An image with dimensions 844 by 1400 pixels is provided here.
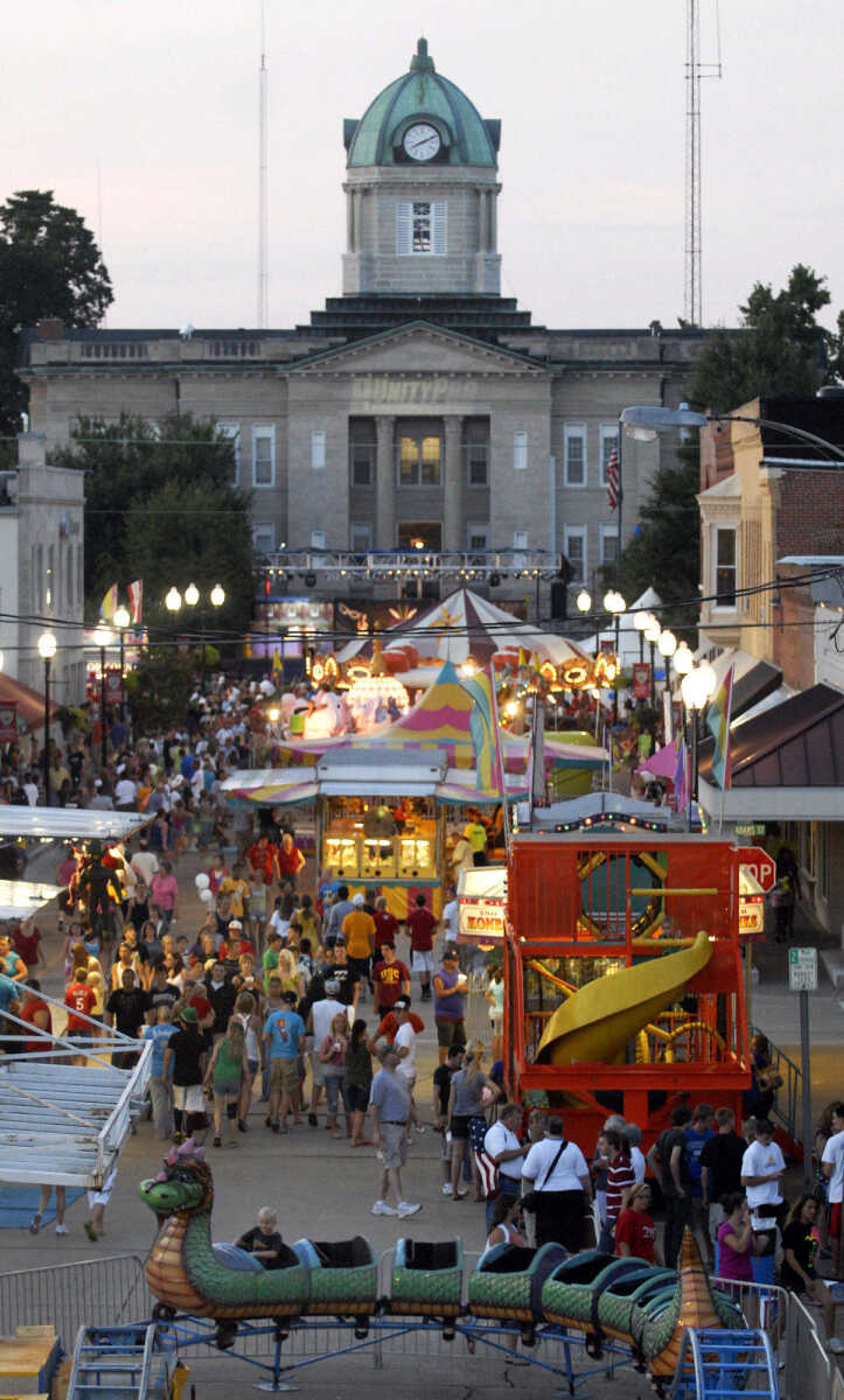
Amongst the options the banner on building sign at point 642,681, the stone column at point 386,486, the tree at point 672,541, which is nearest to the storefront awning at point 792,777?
the banner on building sign at point 642,681

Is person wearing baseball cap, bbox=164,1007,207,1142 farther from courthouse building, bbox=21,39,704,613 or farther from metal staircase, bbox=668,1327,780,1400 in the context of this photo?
courthouse building, bbox=21,39,704,613

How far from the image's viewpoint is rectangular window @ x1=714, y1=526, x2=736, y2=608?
43.7 m

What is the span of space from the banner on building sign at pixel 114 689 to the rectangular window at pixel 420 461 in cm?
5699

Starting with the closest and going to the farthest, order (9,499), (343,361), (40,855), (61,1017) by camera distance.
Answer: (61,1017) → (40,855) → (9,499) → (343,361)

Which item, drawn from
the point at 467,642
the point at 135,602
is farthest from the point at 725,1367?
the point at 467,642

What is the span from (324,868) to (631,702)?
26446 millimetres

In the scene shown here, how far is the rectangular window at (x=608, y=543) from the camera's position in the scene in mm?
104375

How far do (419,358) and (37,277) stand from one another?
97.2 ft

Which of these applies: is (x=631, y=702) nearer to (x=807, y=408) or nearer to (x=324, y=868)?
(x=807, y=408)

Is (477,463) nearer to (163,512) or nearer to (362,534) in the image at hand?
(362,534)

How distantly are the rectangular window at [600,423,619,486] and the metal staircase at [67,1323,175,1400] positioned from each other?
305ft

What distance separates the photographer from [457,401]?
342 feet

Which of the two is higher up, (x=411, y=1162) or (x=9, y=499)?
(x=9, y=499)

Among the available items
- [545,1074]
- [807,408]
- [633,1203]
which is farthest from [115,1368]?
[807,408]
